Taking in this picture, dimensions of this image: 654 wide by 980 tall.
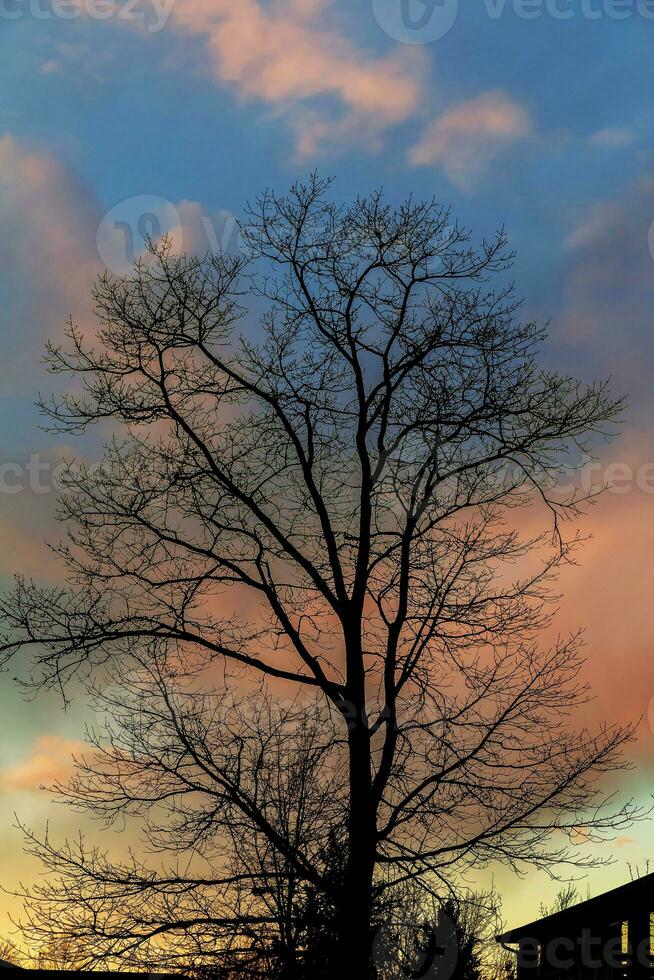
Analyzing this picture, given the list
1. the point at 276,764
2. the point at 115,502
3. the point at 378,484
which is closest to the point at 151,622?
the point at 115,502

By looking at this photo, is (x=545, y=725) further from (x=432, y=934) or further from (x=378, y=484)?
(x=378, y=484)

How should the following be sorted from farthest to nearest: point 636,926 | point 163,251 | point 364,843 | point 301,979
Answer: point 636,926 < point 163,251 < point 301,979 < point 364,843

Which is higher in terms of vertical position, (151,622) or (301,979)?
(151,622)

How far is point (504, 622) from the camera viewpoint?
12008 millimetres

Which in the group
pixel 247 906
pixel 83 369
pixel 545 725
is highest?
pixel 83 369

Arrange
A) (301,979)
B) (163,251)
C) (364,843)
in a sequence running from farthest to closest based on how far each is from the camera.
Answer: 1. (163,251)
2. (301,979)
3. (364,843)

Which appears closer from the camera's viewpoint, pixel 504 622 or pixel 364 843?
pixel 364 843

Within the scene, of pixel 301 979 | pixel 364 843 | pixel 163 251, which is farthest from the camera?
pixel 163 251

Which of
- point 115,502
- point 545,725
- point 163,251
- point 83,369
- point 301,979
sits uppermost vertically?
point 163,251

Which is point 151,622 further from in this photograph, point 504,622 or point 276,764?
point 504,622

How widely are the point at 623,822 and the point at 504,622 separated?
260cm

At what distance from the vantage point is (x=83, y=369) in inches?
479

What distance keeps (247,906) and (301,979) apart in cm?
108

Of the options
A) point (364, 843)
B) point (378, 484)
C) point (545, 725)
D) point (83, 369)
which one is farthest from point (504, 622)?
point (83, 369)
